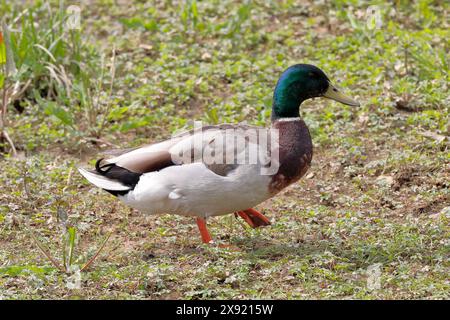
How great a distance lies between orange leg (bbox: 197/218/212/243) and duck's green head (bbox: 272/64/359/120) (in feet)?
2.61

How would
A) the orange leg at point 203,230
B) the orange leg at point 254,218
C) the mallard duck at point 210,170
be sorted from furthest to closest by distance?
the orange leg at point 254,218 → the orange leg at point 203,230 → the mallard duck at point 210,170

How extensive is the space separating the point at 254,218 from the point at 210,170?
0.59 meters

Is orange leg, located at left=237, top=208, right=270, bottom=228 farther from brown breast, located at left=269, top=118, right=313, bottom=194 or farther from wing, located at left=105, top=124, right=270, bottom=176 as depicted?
wing, located at left=105, top=124, right=270, bottom=176

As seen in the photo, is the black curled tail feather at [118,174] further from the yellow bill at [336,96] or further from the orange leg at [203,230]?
the yellow bill at [336,96]

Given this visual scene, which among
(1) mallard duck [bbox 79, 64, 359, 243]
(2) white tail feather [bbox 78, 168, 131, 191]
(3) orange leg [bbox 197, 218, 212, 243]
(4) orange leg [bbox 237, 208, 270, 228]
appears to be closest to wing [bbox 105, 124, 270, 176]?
(1) mallard duck [bbox 79, 64, 359, 243]

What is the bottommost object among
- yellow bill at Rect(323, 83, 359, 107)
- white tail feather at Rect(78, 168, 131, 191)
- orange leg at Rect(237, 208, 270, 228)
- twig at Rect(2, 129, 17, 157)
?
twig at Rect(2, 129, 17, 157)

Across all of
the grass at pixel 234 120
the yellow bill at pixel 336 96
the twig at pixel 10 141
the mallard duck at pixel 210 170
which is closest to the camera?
the grass at pixel 234 120

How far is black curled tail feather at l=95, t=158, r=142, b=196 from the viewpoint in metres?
5.54

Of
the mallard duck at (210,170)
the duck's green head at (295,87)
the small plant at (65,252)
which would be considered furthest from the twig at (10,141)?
the duck's green head at (295,87)

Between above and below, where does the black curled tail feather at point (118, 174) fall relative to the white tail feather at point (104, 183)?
above

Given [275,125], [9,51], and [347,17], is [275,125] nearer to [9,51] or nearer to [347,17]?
[9,51]

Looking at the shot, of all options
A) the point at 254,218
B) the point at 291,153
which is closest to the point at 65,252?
the point at 254,218

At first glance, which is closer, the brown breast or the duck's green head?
the brown breast

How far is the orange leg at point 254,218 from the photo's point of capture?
5.76 m
